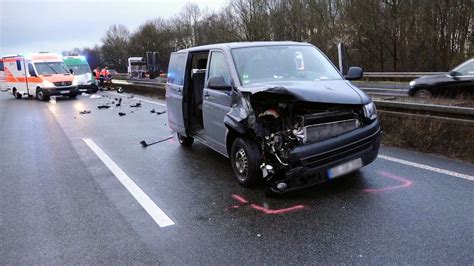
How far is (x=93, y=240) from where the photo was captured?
3.96 meters

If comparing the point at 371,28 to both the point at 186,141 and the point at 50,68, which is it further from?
the point at 186,141

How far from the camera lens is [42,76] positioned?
72.3ft

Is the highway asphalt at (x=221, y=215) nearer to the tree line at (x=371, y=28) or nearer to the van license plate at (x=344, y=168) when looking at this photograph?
the van license plate at (x=344, y=168)

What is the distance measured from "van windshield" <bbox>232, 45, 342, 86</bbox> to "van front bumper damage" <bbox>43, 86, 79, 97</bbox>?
18625mm

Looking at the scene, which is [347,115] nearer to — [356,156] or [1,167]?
[356,156]

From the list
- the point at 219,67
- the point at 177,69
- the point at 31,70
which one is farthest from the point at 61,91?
the point at 219,67

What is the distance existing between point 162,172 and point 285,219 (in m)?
2.66

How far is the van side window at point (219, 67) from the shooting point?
576 cm

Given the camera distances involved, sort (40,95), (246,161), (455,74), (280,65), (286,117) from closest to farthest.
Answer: (286,117), (246,161), (280,65), (455,74), (40,95)

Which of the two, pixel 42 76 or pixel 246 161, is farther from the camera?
pixel 42 76

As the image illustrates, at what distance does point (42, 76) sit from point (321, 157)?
21.1m

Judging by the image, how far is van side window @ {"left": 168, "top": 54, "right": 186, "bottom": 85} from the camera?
7348mm

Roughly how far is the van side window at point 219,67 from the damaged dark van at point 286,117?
16 mm

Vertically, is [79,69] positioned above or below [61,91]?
above
